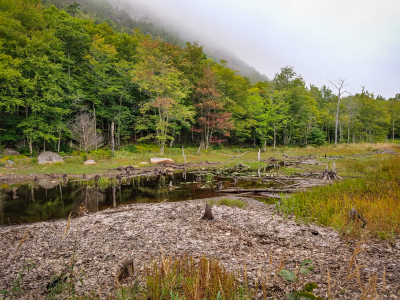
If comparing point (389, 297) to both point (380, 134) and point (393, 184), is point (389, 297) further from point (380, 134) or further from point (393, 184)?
point (380, 134)

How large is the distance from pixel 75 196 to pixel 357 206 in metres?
12.9

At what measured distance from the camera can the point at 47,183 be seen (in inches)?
599

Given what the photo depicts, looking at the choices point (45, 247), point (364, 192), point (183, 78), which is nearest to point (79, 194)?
point (45, 247)

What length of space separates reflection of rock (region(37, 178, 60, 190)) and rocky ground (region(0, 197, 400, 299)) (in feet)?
28.6

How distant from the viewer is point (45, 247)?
5098 millimetres

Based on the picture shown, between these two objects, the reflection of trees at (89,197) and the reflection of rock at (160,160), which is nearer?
the reflection of trees at (89,197)

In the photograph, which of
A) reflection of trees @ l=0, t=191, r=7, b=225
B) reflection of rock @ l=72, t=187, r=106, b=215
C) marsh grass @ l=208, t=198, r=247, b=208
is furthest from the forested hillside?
marsh grass @ l=208, t=198, r=247, b=208

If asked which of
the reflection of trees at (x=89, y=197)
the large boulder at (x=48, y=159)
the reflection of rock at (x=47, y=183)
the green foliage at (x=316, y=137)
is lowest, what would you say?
the reflection of rock at (x=47, y=183)

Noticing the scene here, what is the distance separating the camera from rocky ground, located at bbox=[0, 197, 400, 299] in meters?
3.31

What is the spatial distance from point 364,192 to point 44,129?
29.0 meters

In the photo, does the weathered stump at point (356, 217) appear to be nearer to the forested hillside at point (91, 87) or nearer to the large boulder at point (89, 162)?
the large boulder at point (89, 162)

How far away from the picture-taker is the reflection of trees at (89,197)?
32.1ft

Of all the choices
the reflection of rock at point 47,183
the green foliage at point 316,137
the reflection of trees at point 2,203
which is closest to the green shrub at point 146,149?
the reflection of rock at point 47,183

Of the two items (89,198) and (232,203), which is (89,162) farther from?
(232,203)
